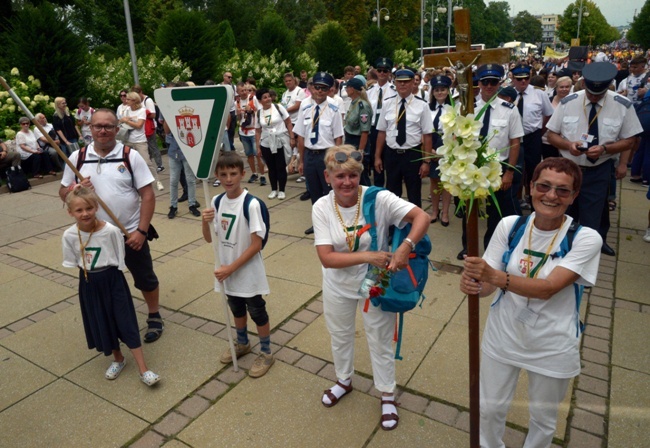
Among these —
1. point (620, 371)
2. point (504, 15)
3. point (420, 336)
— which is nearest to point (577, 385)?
point (620, 371)

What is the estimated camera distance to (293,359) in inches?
162

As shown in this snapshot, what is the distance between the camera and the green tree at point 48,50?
13.5m

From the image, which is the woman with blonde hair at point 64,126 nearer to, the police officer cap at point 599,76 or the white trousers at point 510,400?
the police officer cap at point 599,76

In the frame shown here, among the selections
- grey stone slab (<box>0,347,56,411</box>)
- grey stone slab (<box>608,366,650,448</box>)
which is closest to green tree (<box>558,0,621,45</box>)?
grey stone slab (<box>608,366,650,448</box>)

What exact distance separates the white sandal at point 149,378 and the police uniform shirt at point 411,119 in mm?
4142

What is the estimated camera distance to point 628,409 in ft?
10.9

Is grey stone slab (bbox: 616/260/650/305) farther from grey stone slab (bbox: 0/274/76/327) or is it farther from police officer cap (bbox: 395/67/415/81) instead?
grey stone slab (bbox: 0/274/76/327)

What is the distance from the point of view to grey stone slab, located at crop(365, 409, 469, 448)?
10.3 feet

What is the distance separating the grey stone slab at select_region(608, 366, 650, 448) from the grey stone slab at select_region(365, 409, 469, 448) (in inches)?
37.5

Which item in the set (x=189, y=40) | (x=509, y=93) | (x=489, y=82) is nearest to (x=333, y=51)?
(x=189, y=40)

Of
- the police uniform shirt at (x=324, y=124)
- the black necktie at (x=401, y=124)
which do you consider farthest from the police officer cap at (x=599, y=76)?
the police uniform shirt at (x=324, y=124)

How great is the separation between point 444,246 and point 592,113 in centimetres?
234

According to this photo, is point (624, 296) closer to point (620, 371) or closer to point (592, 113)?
point (620, 371)

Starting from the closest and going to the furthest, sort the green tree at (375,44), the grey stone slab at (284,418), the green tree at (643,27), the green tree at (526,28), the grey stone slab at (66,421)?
the grey stone slab at (284,418) → the grey stone slab at (66,421) → the green tree at (375,44) → the green tree at (643,27) → the green tree at (526,28)
